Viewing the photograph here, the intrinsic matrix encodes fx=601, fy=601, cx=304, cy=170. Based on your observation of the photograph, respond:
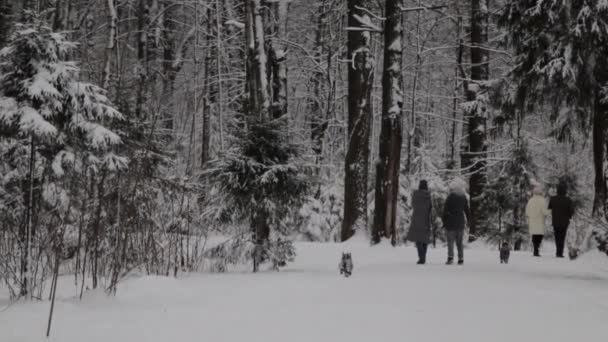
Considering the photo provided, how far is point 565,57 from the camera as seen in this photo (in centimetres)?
988

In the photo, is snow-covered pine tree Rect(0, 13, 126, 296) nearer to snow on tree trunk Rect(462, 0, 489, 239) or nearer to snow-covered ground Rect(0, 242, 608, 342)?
snow-covered ground Rect(0, 242, 608, 342)

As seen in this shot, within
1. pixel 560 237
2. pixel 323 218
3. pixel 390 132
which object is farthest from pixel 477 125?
pixel 390 132

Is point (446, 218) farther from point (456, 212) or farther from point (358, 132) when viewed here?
point (358, 132)

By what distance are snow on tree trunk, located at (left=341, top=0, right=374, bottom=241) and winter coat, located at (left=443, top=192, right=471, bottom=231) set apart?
10.4 ft

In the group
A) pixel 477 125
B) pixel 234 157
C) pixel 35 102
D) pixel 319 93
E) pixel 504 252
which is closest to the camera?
pixel 35 102

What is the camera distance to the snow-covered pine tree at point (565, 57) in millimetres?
9547

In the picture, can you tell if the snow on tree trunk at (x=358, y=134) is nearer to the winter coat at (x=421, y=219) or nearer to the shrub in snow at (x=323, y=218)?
the winter coat at (x=421, y=219)

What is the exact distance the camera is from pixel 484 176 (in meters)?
20.3

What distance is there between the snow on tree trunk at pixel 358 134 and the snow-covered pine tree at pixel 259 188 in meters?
4.86

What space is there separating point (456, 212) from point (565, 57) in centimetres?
358

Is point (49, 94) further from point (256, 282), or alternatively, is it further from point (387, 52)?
point (387, 52)

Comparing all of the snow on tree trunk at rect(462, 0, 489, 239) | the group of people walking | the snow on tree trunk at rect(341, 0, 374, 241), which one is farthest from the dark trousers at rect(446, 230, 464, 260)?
the snow on tree trunk at rect(462, 0, 489, 239)

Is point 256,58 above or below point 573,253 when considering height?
above

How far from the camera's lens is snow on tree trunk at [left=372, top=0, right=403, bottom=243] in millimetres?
14258
